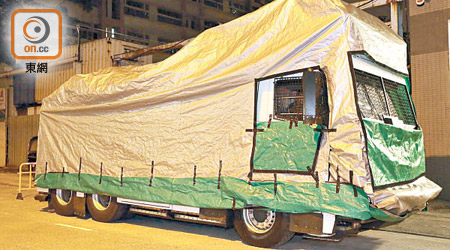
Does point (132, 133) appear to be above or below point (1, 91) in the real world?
below

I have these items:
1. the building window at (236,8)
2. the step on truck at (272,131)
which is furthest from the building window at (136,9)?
the step on truck at (272,131)

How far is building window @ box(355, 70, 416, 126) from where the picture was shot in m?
6.74

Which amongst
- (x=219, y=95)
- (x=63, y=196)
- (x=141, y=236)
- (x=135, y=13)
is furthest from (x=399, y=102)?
(x=135, y=13)

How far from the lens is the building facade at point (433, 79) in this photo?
12258 millimetres

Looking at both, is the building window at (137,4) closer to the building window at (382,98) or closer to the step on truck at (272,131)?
the step on truck at (272,131)

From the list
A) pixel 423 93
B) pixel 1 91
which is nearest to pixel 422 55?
pixel 423 93

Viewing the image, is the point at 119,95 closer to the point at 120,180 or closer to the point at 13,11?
the point at 120,180

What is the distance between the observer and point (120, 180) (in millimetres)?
9148

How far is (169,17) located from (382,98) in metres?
48.9

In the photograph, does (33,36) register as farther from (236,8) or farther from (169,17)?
(236,8)

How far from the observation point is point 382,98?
23.9ft

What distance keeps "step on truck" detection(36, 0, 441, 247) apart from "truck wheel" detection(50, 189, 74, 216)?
1.04m

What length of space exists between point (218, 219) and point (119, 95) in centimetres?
342

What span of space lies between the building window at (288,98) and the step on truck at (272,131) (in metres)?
0.02
